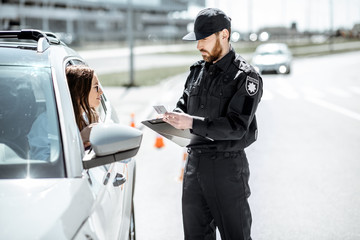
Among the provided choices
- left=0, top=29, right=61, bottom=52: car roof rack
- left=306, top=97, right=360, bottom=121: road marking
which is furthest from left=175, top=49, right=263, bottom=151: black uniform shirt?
left=306, top=97, right=360, bottom=121: road marking

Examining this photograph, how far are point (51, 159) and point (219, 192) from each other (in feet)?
3.29

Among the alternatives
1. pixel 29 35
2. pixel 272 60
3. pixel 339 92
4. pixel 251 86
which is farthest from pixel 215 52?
pixel 272 60

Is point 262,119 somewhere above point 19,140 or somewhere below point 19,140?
below

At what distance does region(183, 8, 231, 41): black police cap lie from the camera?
110 inches

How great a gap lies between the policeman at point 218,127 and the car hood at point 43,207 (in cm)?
79

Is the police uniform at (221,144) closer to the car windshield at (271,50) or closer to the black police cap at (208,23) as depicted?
the black police cap at (208,23)

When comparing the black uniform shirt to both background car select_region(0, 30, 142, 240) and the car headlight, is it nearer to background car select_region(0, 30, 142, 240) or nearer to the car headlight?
background car select_region(0, 30, 142, 240)

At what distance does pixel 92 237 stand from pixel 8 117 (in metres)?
0.98

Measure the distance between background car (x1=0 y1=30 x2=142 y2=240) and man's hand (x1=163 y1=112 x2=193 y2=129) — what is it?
28 cm

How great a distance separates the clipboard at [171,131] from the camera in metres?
2.92

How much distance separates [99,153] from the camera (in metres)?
2.40

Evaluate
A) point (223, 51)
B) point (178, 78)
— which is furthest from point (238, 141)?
point (178, 78)

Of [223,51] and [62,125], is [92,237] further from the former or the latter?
[223,51]

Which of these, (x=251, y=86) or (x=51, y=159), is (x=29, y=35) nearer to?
(x=51, y=159)
